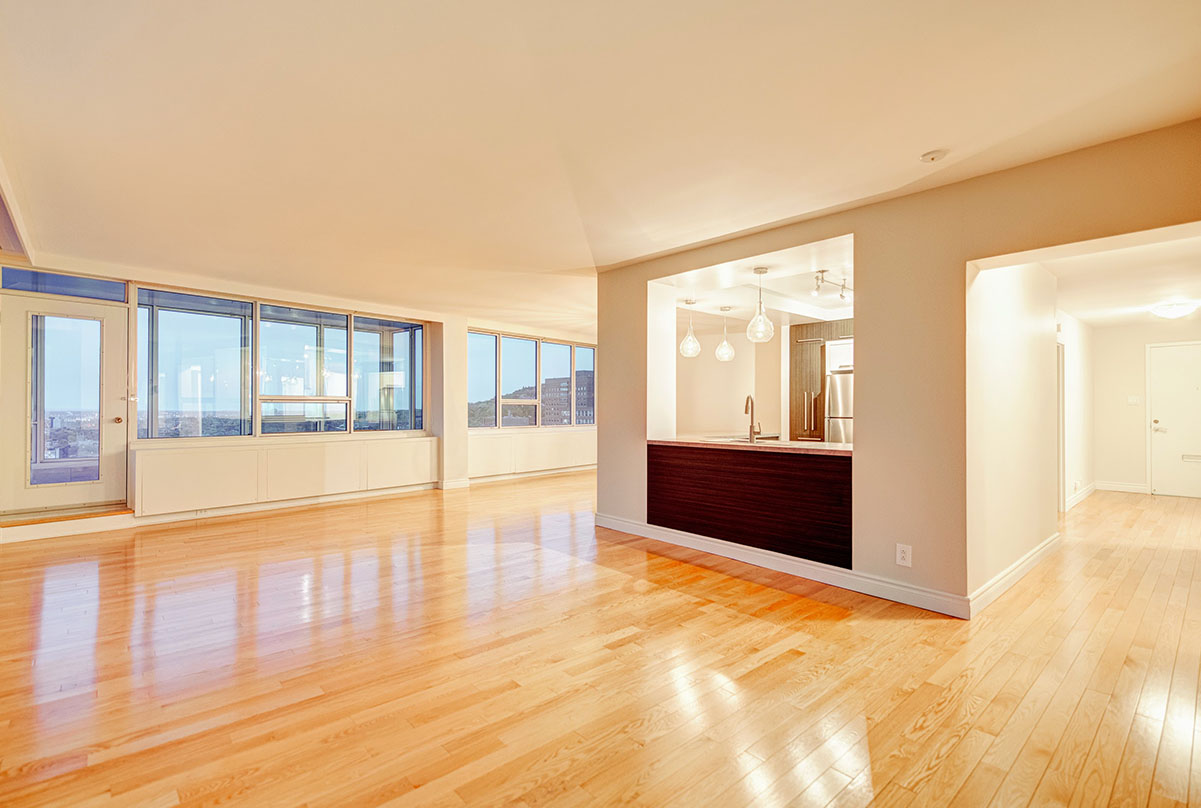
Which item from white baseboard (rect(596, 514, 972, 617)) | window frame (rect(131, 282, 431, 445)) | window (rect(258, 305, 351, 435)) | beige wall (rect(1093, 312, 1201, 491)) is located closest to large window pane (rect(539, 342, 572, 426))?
window frame (rect(131, 282, 431, 445))

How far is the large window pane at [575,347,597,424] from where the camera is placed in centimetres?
1035

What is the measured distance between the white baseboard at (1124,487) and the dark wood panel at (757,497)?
22.0 feet

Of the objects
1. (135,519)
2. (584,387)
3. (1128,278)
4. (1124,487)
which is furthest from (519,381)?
(1124,487)

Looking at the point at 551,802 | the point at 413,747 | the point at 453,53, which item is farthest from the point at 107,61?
the point at 551,802

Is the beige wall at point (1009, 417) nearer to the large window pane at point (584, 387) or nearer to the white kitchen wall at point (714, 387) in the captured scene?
the white kitchen wall at point (714, 387)

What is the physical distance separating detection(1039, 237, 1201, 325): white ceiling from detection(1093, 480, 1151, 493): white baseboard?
7.74 feet

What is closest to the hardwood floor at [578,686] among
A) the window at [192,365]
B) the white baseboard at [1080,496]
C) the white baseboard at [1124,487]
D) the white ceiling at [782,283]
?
the window at [192,365]

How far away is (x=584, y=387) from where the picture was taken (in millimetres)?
10500

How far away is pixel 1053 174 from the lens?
284cm

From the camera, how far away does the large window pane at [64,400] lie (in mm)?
5133

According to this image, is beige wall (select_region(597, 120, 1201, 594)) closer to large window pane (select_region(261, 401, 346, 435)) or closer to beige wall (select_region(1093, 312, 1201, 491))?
large window pane (select_region(261, 401, 346, 435))

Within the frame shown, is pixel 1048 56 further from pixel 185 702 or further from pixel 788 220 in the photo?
pixel 185 702

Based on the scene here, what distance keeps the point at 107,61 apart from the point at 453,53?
4.39 ft

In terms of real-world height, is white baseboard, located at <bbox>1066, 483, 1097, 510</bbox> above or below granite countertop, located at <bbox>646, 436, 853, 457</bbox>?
below
